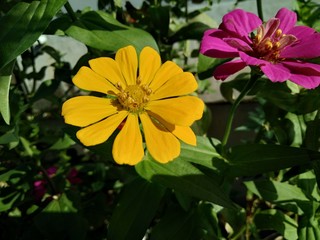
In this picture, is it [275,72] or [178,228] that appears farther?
[178,228]

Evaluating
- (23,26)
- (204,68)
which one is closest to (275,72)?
(204,68)

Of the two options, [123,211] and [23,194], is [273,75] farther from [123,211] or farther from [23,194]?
[23,194]

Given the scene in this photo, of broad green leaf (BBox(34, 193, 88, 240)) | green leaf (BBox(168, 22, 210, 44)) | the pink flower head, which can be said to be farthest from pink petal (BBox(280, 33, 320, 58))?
broad green leaf (BBox(34, 193, 88, 240))

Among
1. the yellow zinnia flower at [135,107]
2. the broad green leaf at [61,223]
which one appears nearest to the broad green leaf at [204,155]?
the yellow zinnia flower at [135,107]

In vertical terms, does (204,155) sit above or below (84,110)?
below

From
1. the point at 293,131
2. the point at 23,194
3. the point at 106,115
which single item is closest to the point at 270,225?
the point at 293,131

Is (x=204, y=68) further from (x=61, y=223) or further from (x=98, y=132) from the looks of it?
(x=61, y=223)

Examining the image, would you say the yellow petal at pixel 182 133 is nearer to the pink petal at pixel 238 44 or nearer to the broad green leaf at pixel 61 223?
Answer: the pink petal at pixel 238 44
